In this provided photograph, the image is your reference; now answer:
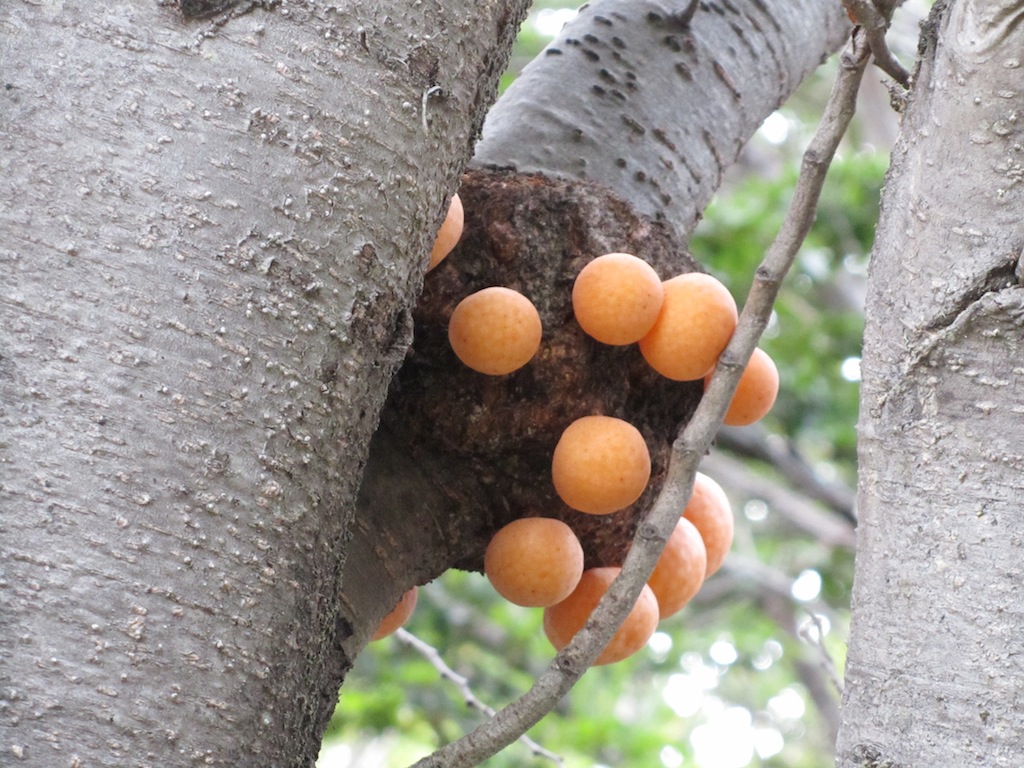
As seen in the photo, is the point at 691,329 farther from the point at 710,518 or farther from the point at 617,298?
the point at 710,518

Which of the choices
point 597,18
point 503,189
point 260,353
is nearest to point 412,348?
point 503,189

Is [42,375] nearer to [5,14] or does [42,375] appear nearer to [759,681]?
[5,14]

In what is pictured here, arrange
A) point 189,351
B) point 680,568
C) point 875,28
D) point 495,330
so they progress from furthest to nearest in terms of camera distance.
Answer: point 680,568 → point 495,330 → point 875,28 → point 189,351

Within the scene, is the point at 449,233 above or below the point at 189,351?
above

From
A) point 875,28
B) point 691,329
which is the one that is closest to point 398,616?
point 691,329

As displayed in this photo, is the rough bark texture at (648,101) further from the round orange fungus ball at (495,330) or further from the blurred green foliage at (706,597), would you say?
the blurred green foliage at (706,597)

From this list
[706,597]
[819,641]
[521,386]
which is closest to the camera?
[521,386]
